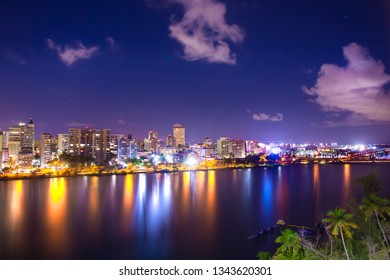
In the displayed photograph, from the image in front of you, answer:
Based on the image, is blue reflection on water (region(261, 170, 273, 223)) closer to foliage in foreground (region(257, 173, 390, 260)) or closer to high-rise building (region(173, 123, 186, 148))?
foliage in foreground (region(257, 173, 390, 260))

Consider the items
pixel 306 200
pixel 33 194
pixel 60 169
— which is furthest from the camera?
pixel 60 169

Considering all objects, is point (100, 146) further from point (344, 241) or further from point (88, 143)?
point (344, 241)

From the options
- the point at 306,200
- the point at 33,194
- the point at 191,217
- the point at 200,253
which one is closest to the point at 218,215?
the point at 191,217

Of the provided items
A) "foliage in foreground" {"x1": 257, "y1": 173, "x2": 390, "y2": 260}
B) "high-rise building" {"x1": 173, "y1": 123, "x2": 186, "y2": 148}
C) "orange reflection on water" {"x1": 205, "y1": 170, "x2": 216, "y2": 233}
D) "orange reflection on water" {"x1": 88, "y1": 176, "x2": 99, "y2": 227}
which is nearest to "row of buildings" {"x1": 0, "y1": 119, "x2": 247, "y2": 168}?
"high-rise building" {"x1": 173, "y1": 123, "x2": 186, "y2": 148}
